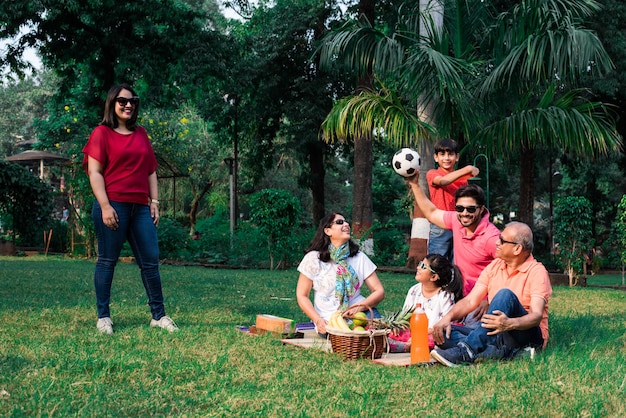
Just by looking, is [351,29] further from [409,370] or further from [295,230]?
[409,370]

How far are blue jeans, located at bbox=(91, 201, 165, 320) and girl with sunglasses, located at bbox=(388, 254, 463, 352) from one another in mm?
2089

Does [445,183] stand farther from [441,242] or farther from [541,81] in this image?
[541,81]

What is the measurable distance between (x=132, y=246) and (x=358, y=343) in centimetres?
226

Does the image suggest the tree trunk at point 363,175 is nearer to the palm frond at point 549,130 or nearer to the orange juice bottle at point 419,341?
the palm frond at point 549,130

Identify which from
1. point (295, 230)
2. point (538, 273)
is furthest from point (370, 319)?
point (295, 230)

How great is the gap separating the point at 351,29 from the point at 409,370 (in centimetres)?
916

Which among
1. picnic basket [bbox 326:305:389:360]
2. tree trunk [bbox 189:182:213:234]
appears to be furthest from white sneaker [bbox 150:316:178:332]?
tree trunk [bbox 189:182:213:234]

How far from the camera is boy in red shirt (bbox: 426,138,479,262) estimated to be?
6648 millimetres

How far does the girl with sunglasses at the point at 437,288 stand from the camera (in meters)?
5.75

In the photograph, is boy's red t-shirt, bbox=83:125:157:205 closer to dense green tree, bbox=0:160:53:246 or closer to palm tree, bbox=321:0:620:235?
palm tree, bbox=321:0:620:235

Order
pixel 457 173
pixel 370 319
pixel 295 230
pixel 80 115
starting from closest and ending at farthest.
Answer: pixel 370 319
pixel 457 173
pixel 295 230
pixel 80 115

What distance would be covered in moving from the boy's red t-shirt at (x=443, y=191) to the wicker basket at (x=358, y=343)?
6.57 feet

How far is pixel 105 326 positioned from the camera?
6.15 m

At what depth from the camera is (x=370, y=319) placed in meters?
5.61
